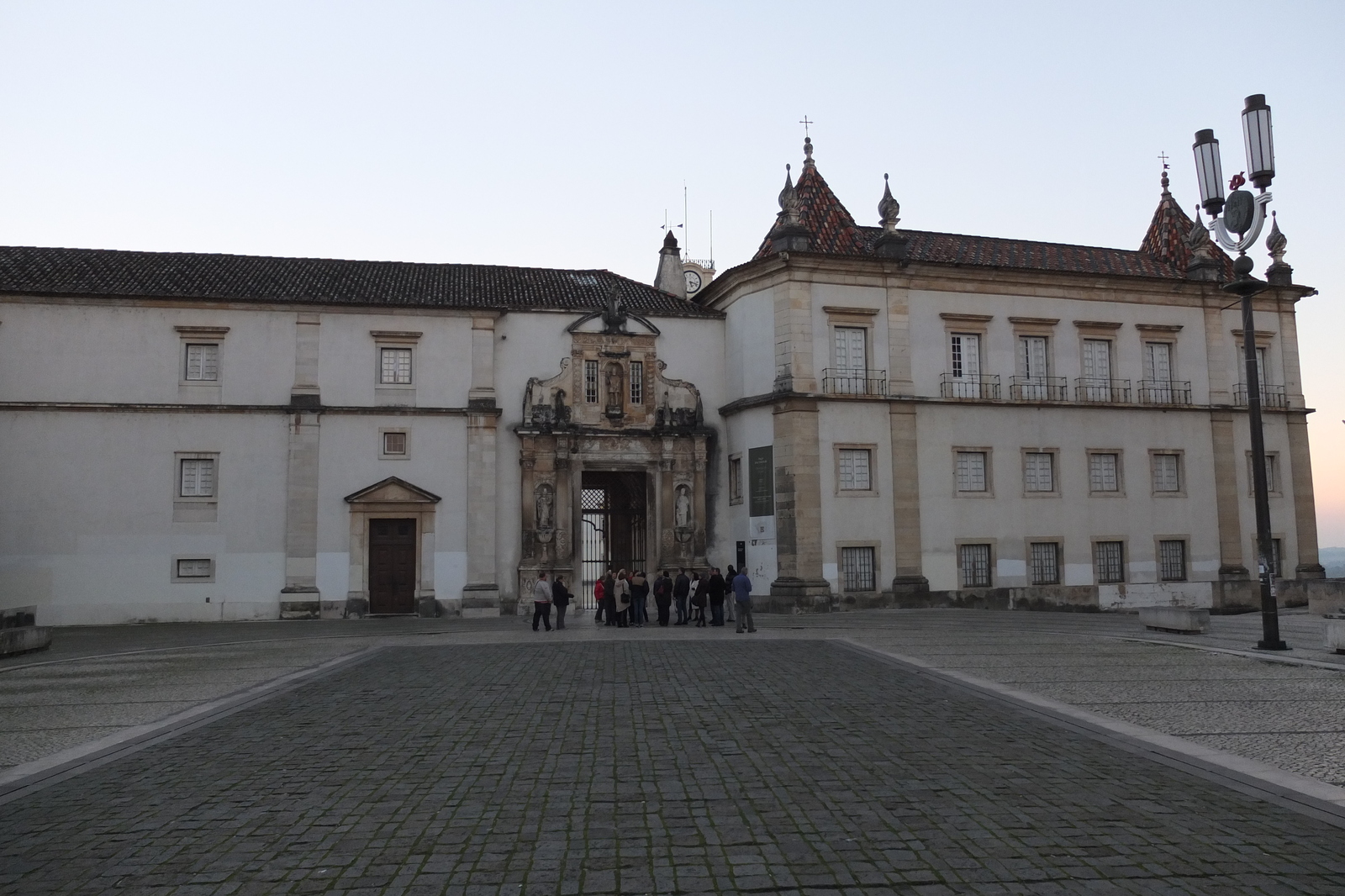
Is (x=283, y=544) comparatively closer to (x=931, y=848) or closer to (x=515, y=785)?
(x=515, y=785)

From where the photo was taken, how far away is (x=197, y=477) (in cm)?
2925

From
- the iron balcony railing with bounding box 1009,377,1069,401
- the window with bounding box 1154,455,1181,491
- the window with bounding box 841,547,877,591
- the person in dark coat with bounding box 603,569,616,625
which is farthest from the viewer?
the window with bounding box 1154,455,1181,491

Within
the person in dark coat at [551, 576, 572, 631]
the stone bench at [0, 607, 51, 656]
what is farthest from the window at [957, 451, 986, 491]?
the stone bench at [0, 607, 51, 656]

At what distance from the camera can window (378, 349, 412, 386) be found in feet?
100

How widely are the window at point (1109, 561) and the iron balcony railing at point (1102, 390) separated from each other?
4.43 meters

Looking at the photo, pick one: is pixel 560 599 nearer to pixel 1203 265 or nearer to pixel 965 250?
pixel 965 250

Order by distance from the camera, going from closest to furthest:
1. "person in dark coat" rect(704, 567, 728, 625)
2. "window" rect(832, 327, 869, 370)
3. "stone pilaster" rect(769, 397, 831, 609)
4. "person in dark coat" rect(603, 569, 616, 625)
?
1. "person in dark coat" rect(704, 567, 728, 625)
2. "person in dark coat" rect(603, 569, 616, 625)
3. "stone pilaster" rect(769, 397, 831, 609)
4. "window" rect(832, 327, 869, 370)

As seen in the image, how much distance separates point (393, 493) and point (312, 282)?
23.2ft

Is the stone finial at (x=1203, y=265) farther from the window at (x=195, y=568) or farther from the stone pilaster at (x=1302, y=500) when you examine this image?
the window at (x=195, y=568)

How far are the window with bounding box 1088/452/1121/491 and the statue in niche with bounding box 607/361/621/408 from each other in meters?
14.7

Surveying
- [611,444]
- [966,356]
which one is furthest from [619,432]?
[966,356]

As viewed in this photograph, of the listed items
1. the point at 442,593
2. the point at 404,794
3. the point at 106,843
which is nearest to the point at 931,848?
the point at 404,794

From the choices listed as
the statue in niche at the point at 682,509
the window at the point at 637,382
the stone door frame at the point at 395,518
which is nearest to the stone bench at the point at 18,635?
the stone door frame at the point at 395,518

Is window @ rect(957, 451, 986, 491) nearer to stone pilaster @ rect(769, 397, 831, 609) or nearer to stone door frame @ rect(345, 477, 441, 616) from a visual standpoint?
stone pilaster @ rect(769, 397, 831, 609)
